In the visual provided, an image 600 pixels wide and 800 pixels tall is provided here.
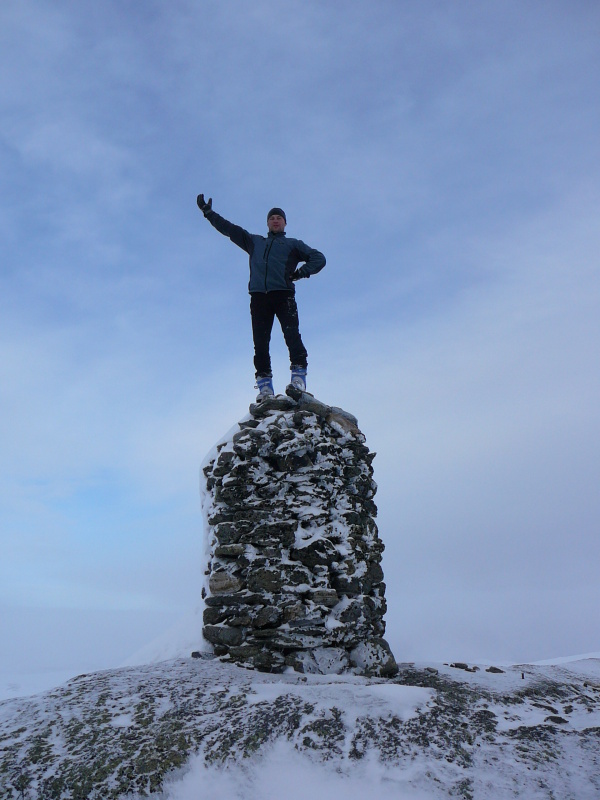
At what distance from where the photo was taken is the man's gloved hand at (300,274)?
28.7 ft

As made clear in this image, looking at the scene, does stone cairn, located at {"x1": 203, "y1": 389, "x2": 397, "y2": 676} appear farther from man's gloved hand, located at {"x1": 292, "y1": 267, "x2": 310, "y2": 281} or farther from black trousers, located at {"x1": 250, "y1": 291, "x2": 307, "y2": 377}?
man's gloved hand, located at {"x1": 292, "y1": 267, "x2": 310, "y2": 281}

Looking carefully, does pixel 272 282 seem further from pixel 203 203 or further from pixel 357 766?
pixel 357 766

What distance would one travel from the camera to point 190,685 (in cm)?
578

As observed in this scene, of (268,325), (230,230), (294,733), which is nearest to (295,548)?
(294,733)

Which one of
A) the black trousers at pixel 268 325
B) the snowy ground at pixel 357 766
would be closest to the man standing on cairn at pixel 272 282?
the black trousers at pixel 268 325

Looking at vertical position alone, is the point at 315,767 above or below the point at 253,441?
below

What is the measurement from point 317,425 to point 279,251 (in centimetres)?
263

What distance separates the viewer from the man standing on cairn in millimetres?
8781

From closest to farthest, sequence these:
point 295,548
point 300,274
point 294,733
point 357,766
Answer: point 357,766, point 294,733, point 295,548, point 300,274

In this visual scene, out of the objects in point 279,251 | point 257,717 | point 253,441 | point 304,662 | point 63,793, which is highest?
point 279,251

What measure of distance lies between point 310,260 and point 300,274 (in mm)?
299

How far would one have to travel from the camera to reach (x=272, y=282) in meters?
8.77

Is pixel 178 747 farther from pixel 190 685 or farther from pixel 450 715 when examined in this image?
pixel 450 715

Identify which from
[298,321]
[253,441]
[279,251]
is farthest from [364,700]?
[279,251]
